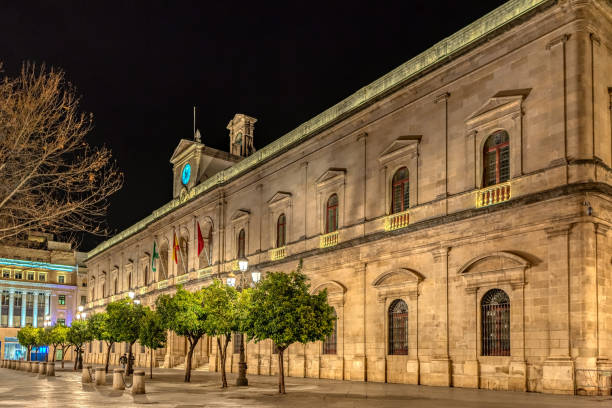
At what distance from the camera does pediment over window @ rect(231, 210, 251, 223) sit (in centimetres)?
4000

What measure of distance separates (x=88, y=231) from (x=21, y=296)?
78.5m

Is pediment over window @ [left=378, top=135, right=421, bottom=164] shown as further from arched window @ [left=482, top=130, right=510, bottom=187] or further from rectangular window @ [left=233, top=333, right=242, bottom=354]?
rectangular window @ [left=233, top=333, right=242, bottom=354]

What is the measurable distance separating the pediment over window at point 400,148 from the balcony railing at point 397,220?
239cm

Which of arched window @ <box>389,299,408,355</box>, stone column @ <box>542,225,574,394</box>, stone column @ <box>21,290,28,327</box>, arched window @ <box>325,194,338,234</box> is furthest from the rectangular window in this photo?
stone column @ <box>21,290,28,327</box>

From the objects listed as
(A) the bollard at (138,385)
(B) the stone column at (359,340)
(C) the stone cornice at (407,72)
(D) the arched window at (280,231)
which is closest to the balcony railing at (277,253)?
(D) the arched window at (280,231)

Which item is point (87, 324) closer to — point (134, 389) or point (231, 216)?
point (231, 216)

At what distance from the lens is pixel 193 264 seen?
156 feet

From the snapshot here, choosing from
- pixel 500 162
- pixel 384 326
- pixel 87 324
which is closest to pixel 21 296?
pixel 87 324

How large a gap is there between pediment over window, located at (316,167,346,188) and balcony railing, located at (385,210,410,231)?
426 cm

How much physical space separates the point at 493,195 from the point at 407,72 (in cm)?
706

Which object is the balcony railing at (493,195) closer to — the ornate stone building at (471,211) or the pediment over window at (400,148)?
the ornate stone building at (471,211)

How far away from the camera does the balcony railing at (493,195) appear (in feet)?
72.9

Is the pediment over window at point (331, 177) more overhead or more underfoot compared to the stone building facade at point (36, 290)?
more overhead

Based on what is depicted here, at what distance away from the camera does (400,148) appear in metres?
27.3
